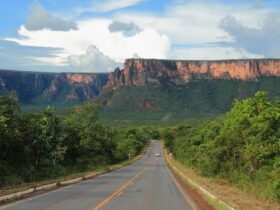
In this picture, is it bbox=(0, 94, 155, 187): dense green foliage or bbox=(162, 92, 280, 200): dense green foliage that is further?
bbox=(0, 94, 155, 187): dense green foliage

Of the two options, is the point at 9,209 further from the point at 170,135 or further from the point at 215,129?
the point at 170,135

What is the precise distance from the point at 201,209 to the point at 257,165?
1164cm

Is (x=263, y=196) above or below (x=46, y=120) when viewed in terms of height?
below

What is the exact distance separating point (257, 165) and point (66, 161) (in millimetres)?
25368

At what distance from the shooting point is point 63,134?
Answer: 43375 mm

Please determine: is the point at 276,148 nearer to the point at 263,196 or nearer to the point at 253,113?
the point at 253,113

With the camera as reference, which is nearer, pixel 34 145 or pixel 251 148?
pixel 251 148

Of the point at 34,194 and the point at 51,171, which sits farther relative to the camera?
the point at 51,171

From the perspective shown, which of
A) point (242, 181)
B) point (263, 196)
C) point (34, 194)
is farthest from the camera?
point (242, 181)

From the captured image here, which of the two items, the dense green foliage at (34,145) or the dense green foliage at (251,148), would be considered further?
the dense green foliage at (34,145)

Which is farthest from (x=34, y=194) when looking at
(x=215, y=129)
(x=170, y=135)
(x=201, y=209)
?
(x=170, y=135)

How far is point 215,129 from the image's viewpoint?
43.8m

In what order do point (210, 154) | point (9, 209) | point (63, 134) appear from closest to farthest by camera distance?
point (9, 209) < point (210, 154) < point (63, 134)

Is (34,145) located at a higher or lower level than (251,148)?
lower
